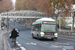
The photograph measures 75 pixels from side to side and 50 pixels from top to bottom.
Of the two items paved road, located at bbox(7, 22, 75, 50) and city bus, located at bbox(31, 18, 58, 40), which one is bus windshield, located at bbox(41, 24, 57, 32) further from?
paved road, located at bbox(7, 22, 75, 50)

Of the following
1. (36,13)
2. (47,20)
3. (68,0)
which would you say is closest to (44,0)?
(68,0)

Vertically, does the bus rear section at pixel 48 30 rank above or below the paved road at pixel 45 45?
above

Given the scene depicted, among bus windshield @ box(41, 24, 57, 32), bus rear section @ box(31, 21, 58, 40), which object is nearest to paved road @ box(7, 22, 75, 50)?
bus rear section @ box(31, 21, 58, 40)

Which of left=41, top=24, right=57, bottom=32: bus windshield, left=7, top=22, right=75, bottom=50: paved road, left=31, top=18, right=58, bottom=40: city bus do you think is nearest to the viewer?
left=7, top=22, right=75, bottom=50: paved road

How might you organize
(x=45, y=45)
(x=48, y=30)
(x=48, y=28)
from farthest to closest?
(x=48, y=28), (x=48, y=30), (x=45, y=45)

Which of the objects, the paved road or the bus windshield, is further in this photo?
the bus windshield

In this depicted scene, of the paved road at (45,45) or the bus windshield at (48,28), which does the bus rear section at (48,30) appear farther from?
the paved road at (45,45)

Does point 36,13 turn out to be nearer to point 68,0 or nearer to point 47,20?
point 68,0

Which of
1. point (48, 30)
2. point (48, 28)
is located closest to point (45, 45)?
point (48, 30)

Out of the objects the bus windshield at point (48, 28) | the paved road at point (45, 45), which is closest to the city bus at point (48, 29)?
the bus windshield at point (48, 28)

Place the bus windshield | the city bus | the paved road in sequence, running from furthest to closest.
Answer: the bus windshield, the city bus, the paved road

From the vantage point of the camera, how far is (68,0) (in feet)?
121

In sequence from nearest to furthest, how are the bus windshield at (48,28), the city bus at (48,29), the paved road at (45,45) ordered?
1. the paved road at (45,45)
2. the city bus at (48,29)
3. the bus windshield at (48,28)

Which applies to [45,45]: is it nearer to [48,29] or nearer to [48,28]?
[48,29]
